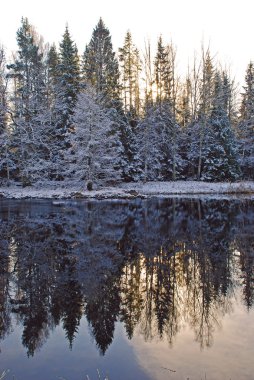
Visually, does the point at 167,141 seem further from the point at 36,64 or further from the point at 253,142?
the point at 36,64

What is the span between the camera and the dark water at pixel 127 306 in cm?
467

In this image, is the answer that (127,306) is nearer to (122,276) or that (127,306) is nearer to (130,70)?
(122,276)

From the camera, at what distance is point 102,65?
43500 millimetres

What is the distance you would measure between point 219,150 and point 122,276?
112 ft

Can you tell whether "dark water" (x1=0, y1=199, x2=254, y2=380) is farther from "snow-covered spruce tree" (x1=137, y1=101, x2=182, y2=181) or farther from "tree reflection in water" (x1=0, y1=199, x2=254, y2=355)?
→ "snow-covered spruce tree" (x1=137, y1=101, x2=182, y2=181)

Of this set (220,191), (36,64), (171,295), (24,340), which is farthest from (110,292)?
(36,64)

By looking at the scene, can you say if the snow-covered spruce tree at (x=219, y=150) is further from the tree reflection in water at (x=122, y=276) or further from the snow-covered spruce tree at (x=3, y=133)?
the tree reflection in water at (x=122, y=276)

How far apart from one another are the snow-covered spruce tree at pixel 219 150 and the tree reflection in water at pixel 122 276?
2479 centimetres

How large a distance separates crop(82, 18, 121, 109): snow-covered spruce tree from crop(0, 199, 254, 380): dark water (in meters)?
31.9

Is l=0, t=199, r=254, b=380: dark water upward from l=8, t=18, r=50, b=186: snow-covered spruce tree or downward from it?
downward

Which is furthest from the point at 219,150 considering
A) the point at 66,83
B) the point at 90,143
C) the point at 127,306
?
the point at 127,306

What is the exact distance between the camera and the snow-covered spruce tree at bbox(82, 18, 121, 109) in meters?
42.6

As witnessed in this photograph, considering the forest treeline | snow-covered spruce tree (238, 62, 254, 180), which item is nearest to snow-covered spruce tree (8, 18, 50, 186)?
the forest treeline

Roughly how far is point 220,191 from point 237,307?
91.2 feet
